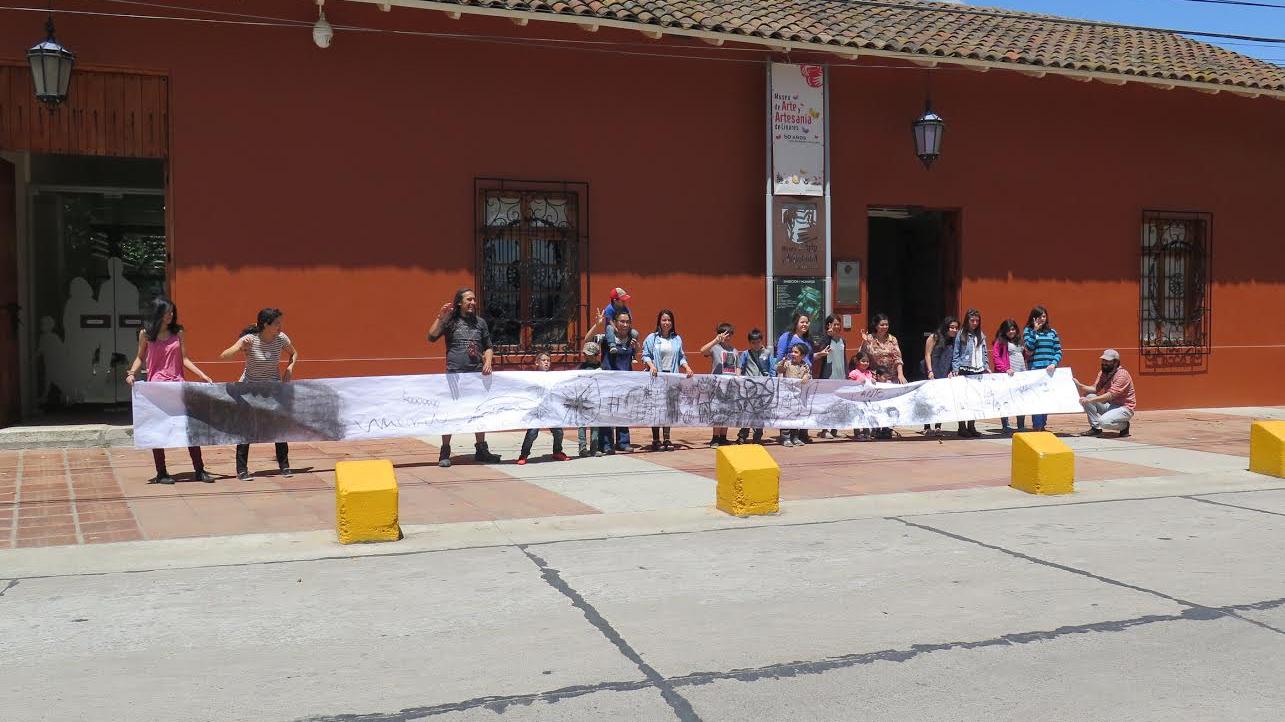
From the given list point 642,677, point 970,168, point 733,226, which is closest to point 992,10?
point 970,168

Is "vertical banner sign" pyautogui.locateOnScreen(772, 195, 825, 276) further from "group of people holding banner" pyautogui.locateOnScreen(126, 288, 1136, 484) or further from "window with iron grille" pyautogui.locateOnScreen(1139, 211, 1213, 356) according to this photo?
"window with iron grille" pyautogui.locateOnScreen(1139, 211, 1213, 356)

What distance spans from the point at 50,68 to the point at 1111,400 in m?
12.4

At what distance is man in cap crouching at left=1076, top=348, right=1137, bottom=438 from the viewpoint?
535 inches

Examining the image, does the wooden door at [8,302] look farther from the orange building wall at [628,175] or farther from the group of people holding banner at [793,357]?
the group of people holding banner at [793,357]

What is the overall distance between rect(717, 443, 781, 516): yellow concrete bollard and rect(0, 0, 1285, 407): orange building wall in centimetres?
560

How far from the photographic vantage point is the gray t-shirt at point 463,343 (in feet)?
36.3

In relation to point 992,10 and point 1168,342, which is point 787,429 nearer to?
point 1168,342

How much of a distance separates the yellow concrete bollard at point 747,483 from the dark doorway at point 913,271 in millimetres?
8052

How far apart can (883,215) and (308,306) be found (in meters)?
8.60

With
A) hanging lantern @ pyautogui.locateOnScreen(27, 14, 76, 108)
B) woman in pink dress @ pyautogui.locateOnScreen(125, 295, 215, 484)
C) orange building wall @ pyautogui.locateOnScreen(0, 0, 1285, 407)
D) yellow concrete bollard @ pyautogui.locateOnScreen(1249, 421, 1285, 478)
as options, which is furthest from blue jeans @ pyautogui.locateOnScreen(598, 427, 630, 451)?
hanging lantern @ pyautogui.locateOnScreen(27, 14, 76, 108)

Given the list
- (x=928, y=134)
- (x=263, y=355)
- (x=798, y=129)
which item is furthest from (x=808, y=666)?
(x=928, y=134)

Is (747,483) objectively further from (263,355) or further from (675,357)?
(263,355)

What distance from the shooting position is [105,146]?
11961 mm

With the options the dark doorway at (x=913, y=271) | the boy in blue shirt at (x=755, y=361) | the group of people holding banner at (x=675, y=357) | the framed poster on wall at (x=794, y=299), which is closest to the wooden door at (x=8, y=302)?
the group of people holding banner at (x=675, y=357)
